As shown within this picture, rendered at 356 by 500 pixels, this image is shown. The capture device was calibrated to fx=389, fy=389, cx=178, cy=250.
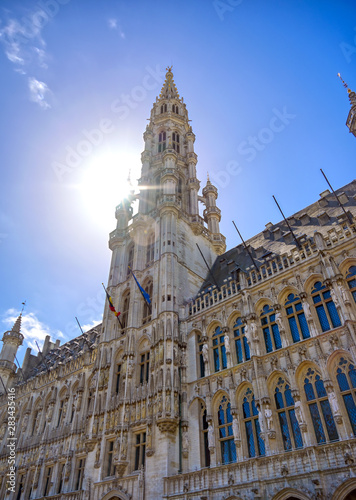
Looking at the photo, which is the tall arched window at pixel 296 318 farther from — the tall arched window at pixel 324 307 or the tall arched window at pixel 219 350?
the tall arched window at pixel 219 350

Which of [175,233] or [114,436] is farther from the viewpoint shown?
[175,233]

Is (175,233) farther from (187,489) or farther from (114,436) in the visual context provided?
(187,489)

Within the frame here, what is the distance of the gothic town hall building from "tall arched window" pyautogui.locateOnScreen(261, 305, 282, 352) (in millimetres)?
71

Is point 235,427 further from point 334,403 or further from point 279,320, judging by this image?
point 279,320

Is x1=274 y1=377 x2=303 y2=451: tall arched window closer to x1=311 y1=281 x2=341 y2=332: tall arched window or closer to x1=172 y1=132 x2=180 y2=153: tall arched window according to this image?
x1=311 y1=281 x2=341 y2=332: tall arched window

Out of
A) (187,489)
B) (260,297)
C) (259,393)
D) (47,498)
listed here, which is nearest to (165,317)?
(260,297)

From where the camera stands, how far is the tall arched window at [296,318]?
22686mm

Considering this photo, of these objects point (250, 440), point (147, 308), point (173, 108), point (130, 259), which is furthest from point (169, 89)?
point (250, 440)

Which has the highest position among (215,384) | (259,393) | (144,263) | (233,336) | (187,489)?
(144,263)

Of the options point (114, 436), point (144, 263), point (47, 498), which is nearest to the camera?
point (114, 436)

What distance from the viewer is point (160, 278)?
31547 mm

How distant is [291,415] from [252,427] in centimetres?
245

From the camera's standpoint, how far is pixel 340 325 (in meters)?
21.1

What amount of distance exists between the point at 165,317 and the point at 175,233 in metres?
8.85
